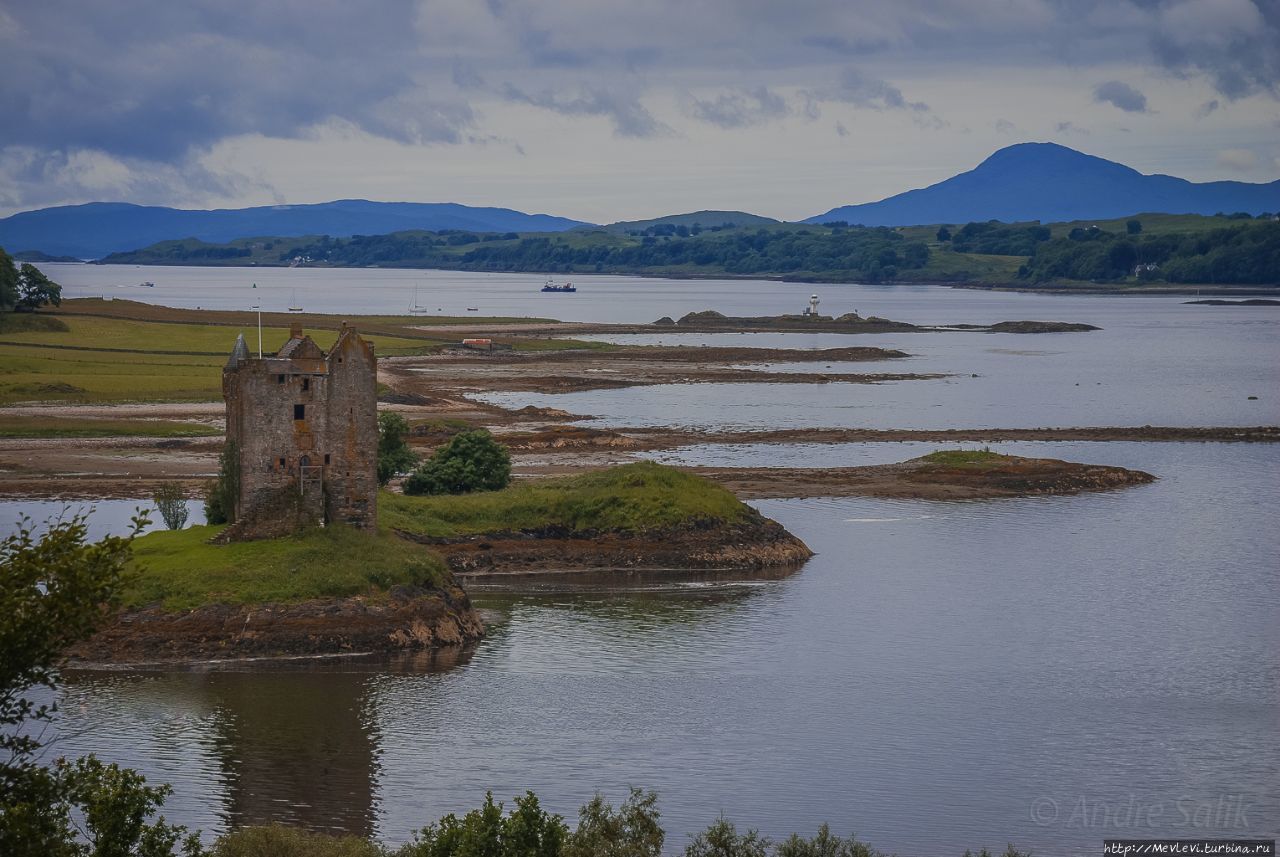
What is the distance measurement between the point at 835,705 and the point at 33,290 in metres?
115

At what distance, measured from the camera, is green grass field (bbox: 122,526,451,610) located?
42.0m

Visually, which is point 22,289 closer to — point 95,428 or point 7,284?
point 7,284

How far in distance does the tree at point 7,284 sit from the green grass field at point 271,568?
95.1 meters

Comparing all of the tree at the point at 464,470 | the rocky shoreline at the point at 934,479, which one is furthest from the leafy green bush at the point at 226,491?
the rocky shoreline at the point at 934,479

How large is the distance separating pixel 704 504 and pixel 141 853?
3682 cm

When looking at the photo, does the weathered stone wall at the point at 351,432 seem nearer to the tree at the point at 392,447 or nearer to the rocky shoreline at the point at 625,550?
the rocky shoreline at the point at 625,550

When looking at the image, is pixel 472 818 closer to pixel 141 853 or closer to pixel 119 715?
pixel 141 853

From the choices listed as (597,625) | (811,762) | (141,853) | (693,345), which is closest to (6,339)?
(693,345)

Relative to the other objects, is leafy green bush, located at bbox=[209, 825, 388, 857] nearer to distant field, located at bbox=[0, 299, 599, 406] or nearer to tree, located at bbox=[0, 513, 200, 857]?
tree, located at bbox=[0, 513, 200, 857]

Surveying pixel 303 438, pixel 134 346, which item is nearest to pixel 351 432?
pixel 303 438

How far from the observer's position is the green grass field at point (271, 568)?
42.0 metres

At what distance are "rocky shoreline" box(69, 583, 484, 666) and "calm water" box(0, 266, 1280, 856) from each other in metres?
0.73

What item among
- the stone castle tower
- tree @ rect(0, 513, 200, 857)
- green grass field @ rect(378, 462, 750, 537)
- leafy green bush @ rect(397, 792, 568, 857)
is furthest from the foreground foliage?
green grass field @ rect(378, 462, 750, 537)

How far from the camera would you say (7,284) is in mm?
132000
